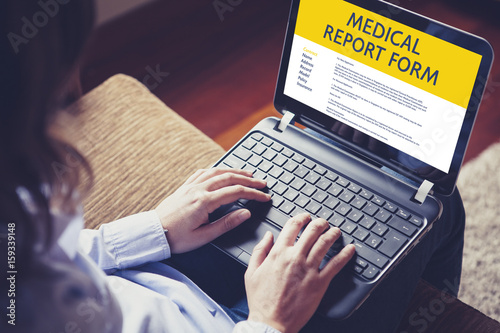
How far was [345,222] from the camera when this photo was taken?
0.77 m

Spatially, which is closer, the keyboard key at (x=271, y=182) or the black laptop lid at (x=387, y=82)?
the black laptop lid at (x=387, y=82)

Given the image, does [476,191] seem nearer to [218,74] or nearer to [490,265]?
[490,265]

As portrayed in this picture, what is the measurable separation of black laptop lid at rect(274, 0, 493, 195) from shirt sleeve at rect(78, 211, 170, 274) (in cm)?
34

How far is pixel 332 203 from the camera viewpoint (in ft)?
2.63

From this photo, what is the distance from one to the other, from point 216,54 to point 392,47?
4.58 ft

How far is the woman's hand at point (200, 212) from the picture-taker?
2.53 ft

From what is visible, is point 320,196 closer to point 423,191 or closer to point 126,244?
point 423,191

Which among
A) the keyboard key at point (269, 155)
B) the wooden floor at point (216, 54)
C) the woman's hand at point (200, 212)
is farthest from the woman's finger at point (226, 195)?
the wooden floor at point (216, 54)

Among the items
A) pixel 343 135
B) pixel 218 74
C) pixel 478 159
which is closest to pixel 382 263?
pixel 343 135

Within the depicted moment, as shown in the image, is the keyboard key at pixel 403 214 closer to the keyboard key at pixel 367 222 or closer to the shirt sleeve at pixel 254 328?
the keyboard key at pixel 367 222

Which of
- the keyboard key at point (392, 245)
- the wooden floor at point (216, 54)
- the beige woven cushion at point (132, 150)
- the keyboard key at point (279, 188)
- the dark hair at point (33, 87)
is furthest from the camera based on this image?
the wooden floor at point (216, 54)

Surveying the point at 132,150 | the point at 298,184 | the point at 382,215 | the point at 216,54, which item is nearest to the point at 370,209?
the point at 382,215

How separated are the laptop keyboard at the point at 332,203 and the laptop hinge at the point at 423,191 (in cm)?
3

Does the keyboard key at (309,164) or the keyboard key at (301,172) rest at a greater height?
the keyboard key at (309,164)
